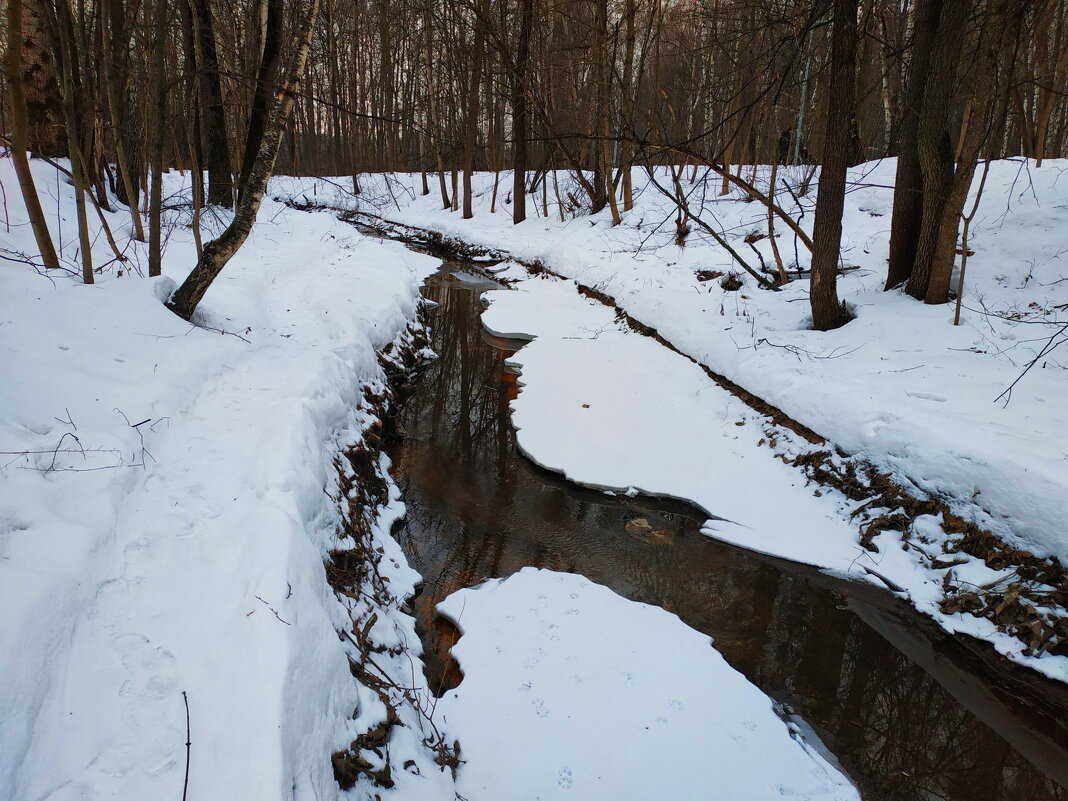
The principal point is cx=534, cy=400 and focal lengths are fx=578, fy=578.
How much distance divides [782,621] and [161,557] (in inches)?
159

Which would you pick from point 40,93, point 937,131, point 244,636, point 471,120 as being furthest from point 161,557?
point 471,120

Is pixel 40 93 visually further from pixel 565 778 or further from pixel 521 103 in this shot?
pixel 521 103

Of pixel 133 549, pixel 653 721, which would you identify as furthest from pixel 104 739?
pixel 653 721

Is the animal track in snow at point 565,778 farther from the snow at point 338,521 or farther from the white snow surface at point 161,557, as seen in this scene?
the white snow surface at point 161,557

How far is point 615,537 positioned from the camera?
5.19 metres

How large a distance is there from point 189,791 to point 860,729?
3.50m

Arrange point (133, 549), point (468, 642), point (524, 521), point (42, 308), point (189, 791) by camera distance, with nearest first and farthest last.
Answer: point (189, 791)
point (133, 549)
point (468, 642)
point (42, 308)
point (524, 521)

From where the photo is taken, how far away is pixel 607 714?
129 inches

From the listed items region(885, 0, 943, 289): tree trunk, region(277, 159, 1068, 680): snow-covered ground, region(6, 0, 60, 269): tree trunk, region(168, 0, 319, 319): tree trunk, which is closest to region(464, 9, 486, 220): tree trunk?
region(277, 159, 1068, 680): snow-covered ground

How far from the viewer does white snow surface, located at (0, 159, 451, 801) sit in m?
2.20

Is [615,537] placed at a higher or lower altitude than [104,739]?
lower

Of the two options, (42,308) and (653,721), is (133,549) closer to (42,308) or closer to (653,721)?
(42,308)

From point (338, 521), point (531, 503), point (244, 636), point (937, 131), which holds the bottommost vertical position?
point (531, 503)

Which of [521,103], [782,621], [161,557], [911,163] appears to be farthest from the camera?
[521,103]
